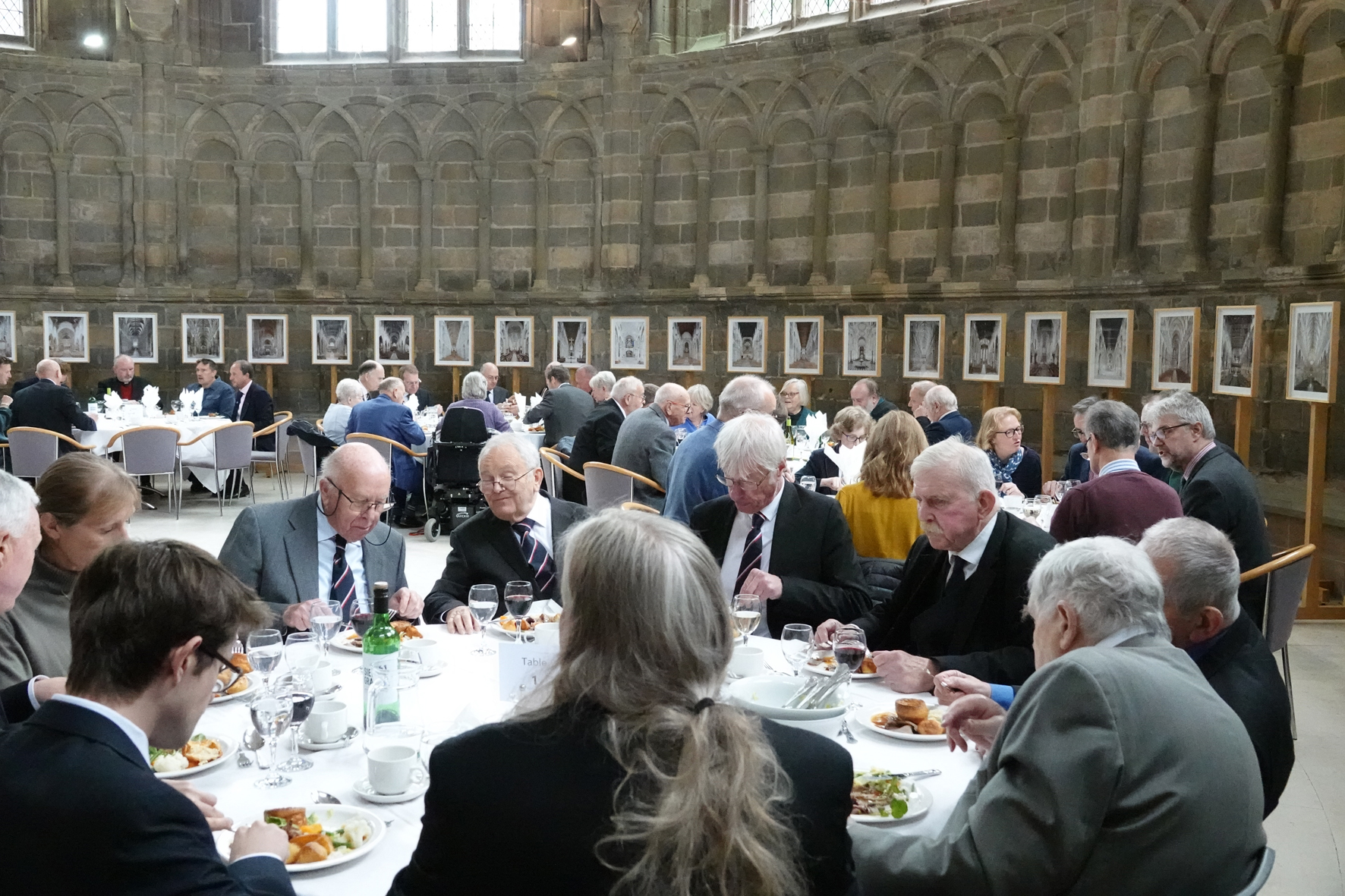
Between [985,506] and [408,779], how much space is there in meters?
1.87

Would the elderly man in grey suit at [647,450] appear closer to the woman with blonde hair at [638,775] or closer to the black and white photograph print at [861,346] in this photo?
the black and white photograph print at [861,346]

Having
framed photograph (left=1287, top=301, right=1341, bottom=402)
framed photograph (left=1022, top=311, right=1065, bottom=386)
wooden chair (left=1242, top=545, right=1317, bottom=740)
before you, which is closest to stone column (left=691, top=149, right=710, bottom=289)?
framed photograph (left=1022, top=311, right=1065, bottom=386)

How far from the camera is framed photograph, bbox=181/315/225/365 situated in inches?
575

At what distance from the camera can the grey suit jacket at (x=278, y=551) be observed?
366 cm

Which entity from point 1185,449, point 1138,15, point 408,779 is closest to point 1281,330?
point 1138,15

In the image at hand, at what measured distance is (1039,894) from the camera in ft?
6.12

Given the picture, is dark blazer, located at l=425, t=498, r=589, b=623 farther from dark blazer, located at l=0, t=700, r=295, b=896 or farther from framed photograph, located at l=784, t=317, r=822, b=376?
framed photograph, located at l=784, t=317, r=822, b=376

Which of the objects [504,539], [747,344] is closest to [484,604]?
[504,539]

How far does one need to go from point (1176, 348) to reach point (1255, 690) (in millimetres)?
7112

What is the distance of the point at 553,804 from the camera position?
142cm

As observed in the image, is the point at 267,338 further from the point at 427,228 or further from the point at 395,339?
the point at 427,228

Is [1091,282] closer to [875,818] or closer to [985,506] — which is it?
[985,506]

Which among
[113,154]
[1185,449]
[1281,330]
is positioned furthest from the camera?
[113,154]

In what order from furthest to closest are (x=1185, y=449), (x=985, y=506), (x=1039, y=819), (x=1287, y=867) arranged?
(x=1185, y=449) → (x=1287, y=867) → (x=985, y=506) → (x=1039, y=819)
